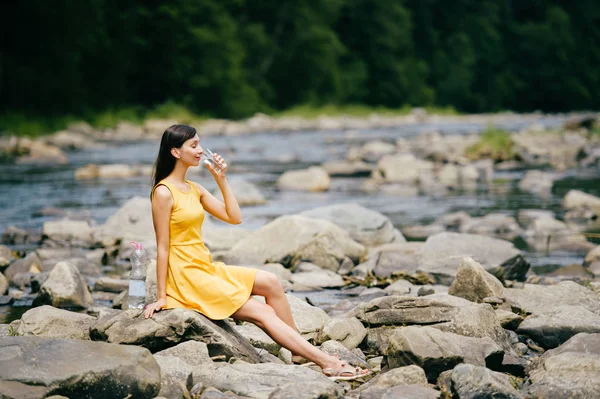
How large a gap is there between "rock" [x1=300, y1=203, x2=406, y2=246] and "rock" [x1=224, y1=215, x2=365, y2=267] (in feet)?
3.80

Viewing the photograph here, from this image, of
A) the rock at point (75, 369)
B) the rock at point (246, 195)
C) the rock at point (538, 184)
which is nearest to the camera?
the rock at point (75, 369)

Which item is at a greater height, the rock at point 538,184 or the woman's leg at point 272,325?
the woman's leg at point 272,325

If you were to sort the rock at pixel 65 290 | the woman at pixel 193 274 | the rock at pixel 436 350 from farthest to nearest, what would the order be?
the rock at pixel 65 290 < the woman at pixel 193 274 < the rock at pixel 436 350

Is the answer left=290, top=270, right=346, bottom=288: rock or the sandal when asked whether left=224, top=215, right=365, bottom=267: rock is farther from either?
the sandal

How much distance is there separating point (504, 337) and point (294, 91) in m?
48.3

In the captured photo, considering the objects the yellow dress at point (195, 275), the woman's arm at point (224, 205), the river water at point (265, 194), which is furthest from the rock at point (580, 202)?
the yellow dress at point (195, 275)

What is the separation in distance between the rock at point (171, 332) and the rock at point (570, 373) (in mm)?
1580

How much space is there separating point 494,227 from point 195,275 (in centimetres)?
709

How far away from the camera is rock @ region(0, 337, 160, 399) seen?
4051 mm

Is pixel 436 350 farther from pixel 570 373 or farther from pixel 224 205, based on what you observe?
pixel 224 205

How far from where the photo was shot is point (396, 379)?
15.1 feet

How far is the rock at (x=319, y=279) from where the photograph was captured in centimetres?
782

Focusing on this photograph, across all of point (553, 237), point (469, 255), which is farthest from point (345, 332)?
point (553, 237)

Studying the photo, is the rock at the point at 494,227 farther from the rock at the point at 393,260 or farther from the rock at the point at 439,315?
the rock at the point at 439,315
